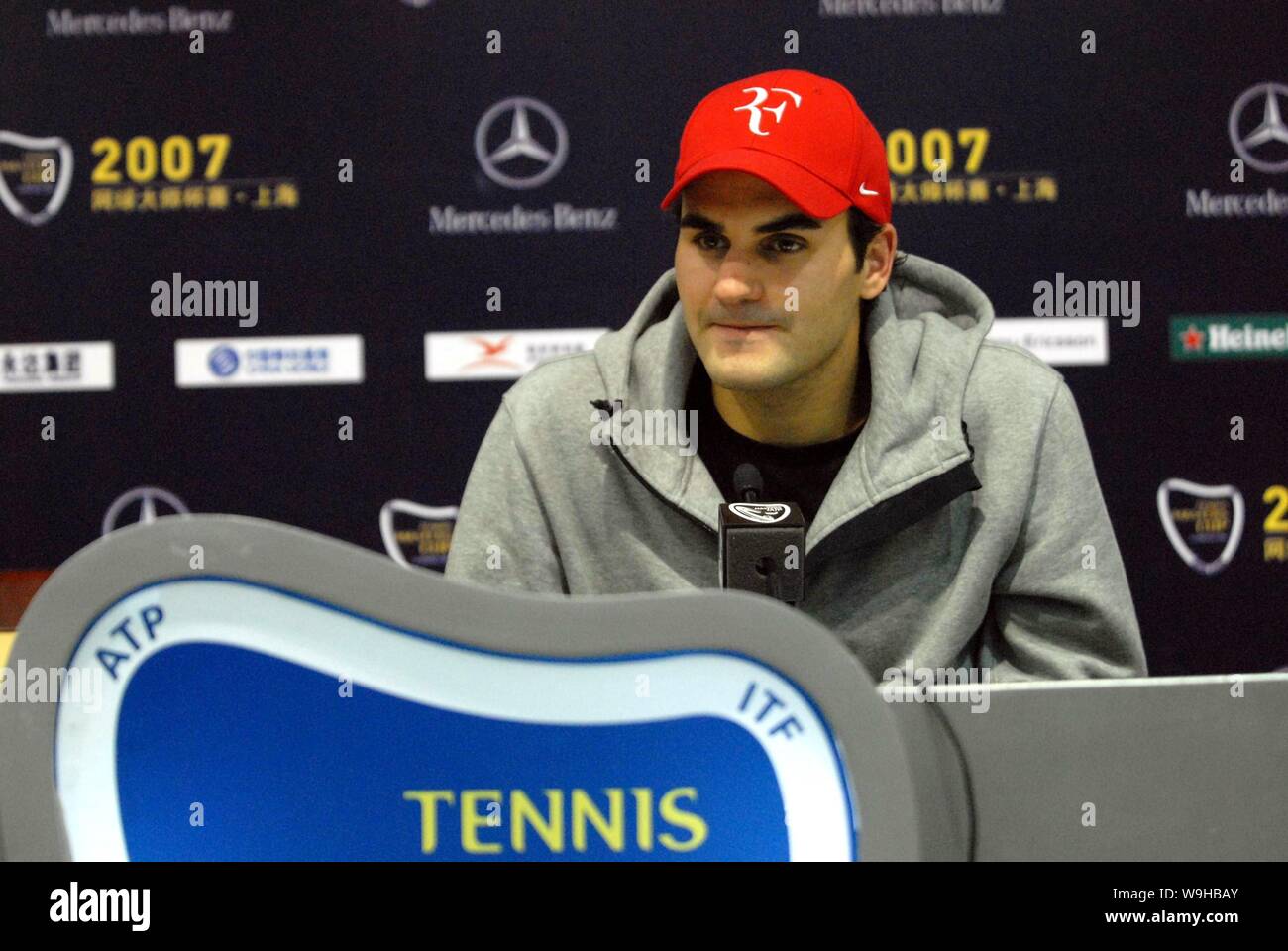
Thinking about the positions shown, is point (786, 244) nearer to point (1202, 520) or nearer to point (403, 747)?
point (403, 747)

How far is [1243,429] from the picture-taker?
106 inches

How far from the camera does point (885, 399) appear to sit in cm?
132

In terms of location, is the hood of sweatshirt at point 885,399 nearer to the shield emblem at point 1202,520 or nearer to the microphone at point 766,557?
the microphone at point 766,557

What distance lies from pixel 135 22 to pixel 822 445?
2.03m

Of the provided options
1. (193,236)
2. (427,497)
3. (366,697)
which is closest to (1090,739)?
(366,697)

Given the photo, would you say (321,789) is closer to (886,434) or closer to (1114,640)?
(886,434)

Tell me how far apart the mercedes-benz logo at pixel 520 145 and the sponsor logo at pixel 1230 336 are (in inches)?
52.6

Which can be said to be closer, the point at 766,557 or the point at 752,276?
the point at 766,557

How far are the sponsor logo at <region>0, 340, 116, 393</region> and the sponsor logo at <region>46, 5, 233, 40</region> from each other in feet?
2.14

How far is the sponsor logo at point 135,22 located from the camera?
2.71 m

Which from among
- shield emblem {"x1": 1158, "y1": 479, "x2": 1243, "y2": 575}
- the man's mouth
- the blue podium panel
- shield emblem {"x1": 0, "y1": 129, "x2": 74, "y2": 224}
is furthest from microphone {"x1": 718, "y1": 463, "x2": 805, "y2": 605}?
shield emblem {"x1": 0, "y1": 129, "x2": 74, "y2": 224}

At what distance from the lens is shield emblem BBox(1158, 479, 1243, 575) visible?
2699mm

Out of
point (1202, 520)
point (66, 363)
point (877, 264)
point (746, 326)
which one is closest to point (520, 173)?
point (66, 363)

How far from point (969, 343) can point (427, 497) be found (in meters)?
1.56
